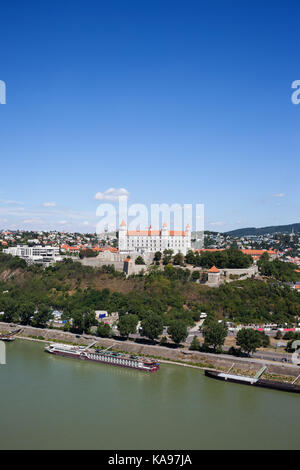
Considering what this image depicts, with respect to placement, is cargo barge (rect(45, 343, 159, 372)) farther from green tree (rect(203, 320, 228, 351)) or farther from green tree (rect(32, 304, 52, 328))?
green tree (rect(32, 304, 52, 328))

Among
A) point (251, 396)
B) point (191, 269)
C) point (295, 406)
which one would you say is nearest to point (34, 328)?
point (191, 269)

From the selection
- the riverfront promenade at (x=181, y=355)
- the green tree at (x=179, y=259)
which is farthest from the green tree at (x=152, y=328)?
the green tree at (x=179, y=259)

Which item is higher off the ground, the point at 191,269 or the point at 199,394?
the point at 191,269

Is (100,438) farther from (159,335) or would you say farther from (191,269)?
(191,269)

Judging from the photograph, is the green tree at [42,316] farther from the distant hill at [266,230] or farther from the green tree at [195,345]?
the distant hill at [266,230]

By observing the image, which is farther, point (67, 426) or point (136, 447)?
point (67, 426)

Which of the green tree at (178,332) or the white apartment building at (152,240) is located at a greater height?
the white apartment building at (152,240)
